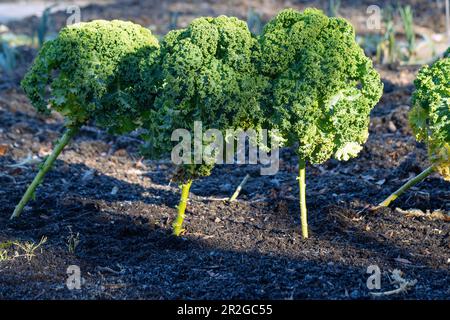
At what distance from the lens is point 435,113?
222 inches

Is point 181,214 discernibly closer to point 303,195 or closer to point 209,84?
point 303,195

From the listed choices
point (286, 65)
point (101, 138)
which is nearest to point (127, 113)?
point (286, 65)

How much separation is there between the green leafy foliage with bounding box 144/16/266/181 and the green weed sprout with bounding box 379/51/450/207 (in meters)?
1.11

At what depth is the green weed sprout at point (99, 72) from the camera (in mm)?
5895

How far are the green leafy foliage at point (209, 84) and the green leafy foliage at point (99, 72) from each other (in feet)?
1.19

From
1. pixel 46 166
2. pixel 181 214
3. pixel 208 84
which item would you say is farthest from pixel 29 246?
pixel 208 84

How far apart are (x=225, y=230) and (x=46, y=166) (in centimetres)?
142

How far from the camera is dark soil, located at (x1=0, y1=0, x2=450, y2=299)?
531cm

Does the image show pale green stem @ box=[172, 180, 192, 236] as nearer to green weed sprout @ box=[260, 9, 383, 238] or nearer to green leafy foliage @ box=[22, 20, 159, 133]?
green leafy foliage @ box=[22, 20, 159, 133]

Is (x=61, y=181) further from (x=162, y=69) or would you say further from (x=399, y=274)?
(x=399, y=274)

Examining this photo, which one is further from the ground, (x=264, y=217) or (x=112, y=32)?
(x=112, y=32)

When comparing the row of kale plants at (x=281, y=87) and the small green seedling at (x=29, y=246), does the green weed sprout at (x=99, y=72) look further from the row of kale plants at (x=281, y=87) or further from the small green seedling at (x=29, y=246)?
the small green seedling at (x=29, y=246)

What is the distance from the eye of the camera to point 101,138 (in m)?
9.09

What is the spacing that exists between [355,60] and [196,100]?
1.08m
